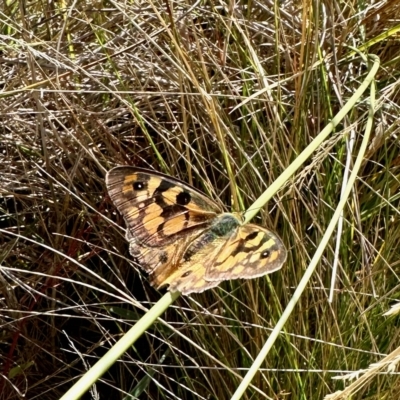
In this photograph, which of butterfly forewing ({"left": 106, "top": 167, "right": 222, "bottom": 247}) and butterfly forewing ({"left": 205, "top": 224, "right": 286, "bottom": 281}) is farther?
butterfly forewing ({"left": 106, "top": 167, "right": 222, "bottom": 247})

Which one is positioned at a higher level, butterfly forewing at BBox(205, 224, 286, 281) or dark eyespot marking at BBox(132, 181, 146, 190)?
dark eyespot marking at BBox(132, 181, 146, 190)

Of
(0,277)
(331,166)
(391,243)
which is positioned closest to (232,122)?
(331,166)

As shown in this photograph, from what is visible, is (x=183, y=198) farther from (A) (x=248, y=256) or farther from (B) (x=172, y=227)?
(A) (x=248, y=256)

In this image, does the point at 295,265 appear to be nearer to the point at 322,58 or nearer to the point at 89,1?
the point at 322,58

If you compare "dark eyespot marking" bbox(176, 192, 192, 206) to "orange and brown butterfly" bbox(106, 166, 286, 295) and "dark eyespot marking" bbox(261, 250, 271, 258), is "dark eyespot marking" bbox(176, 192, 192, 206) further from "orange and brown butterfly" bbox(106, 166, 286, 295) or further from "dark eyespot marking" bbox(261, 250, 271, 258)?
"dark eyespot marking" bbox(261, 250, 271, 258)

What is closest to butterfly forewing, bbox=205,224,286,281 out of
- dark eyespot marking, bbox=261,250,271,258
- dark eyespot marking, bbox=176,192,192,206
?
dark eyespot marking, bbox=261,250,271,258

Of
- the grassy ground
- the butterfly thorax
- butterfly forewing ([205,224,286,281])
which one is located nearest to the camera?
butterfly forewing ([205,224,286,281])

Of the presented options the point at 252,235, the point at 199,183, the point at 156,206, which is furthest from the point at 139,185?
the point at 199,183
